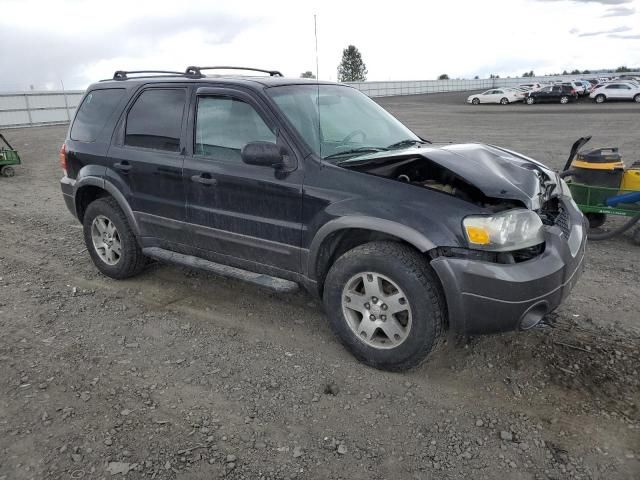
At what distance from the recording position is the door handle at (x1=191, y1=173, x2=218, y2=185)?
4.18 m

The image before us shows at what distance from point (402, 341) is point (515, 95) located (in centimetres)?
4261

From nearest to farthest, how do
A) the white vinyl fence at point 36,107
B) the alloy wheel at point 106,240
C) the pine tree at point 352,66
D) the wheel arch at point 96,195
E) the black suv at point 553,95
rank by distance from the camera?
1. the wheel arch at point 96,195
2. the alloy wheel at point 106,240
3. the white vinyl fence at point 36,107
4. the black suv at point 553,95
5. the pine tree at point 352,66

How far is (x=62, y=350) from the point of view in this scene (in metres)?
3.99

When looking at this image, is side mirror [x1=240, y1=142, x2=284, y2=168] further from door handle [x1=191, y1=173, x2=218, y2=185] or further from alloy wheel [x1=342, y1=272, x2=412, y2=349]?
alloy wheel [x1=342, y1=272, x2=412, y2=349]

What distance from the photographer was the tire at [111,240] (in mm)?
5082

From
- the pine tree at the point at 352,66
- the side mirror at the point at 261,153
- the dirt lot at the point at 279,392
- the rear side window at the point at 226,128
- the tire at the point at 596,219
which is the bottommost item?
the dirt lot at the point at 279,392

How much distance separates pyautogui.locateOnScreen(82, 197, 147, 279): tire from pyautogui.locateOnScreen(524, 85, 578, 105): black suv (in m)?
38.5

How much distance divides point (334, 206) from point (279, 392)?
4.16 feet

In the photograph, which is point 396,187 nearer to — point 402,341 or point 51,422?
point 402,341

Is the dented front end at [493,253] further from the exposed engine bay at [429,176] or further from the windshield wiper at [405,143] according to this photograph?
the windshield wiper at [405,143]

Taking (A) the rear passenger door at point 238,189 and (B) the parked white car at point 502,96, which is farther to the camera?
(B) the parked white car at point 502,96

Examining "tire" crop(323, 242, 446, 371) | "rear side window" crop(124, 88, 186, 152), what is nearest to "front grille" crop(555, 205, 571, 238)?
"tire" crop(323, 242, 446, 371)

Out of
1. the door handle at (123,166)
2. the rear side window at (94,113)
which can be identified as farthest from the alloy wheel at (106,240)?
the rear side window at (94,113)

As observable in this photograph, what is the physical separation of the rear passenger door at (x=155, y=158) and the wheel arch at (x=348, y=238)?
1.37 m
